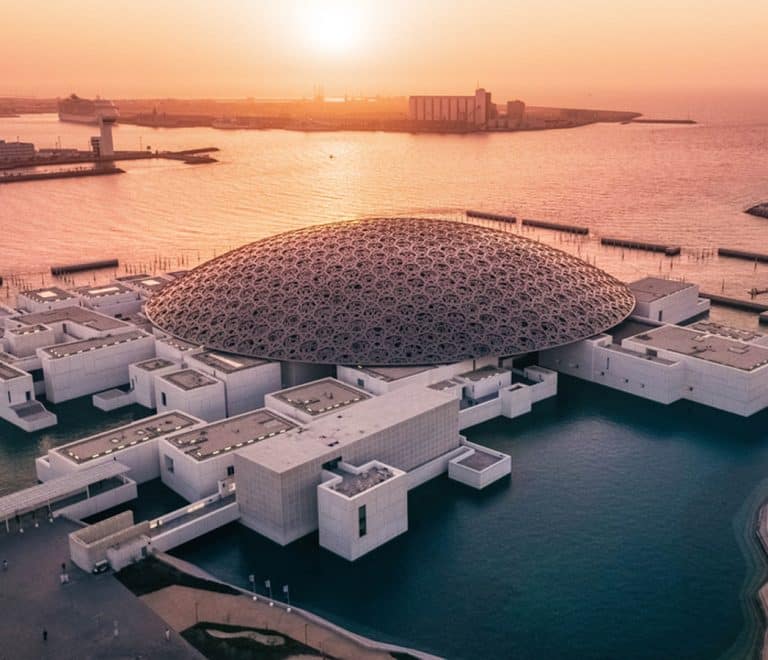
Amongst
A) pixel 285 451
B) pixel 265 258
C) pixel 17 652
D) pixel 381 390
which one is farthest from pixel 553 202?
pixel 17 652

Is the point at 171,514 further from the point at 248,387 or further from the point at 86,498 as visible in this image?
the point at 248,387

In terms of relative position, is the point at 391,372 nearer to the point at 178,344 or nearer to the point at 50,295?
the point at 178,344

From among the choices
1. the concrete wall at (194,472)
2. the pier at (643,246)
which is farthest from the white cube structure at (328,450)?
the pier at (643,246)

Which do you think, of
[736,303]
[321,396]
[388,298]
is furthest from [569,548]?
[736,303]

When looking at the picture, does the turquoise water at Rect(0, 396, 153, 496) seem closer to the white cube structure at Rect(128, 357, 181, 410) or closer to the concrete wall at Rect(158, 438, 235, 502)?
the white cube structure at Rect(128, 357, 181, 410)

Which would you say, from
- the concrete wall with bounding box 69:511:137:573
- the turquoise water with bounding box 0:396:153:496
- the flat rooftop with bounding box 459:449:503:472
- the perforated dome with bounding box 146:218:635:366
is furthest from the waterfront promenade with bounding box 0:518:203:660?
the perforated dome with bounding box 146:218:635:366

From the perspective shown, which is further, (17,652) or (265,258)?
(265,258)
